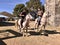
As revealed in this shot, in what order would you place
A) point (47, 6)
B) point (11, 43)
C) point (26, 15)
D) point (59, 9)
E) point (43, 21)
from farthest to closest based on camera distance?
point (47, 6) → point (59, 9) → point (43, 21) → point (26, 15) → point (11, 43)

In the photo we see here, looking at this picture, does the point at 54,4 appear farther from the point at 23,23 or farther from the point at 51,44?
the point at 51,44

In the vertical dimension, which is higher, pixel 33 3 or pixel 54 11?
pixel 33 3

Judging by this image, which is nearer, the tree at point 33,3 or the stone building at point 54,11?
the stone building at point 54,11

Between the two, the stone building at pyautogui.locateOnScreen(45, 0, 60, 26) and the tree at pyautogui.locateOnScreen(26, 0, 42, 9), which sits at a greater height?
the tree at pyautogui.locateOnScreen(26, 0, 42, 9)

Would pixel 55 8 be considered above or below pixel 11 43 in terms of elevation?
above

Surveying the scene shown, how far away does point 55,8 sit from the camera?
19844mm

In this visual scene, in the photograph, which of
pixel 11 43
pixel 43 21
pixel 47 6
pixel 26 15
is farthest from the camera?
pixel 47 6

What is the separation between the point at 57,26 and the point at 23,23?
806cm

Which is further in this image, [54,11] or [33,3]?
[33,3]

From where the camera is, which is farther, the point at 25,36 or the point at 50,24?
the point at 50,24

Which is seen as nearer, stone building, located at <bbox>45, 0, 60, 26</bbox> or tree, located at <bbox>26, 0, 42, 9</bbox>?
stone building, located at <bbox>45, 0, 60, 26</bbox>

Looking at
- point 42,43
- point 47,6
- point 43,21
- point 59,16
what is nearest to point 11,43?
point 42,43

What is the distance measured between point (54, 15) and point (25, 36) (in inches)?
308

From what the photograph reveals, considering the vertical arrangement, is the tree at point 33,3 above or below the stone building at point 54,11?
above
